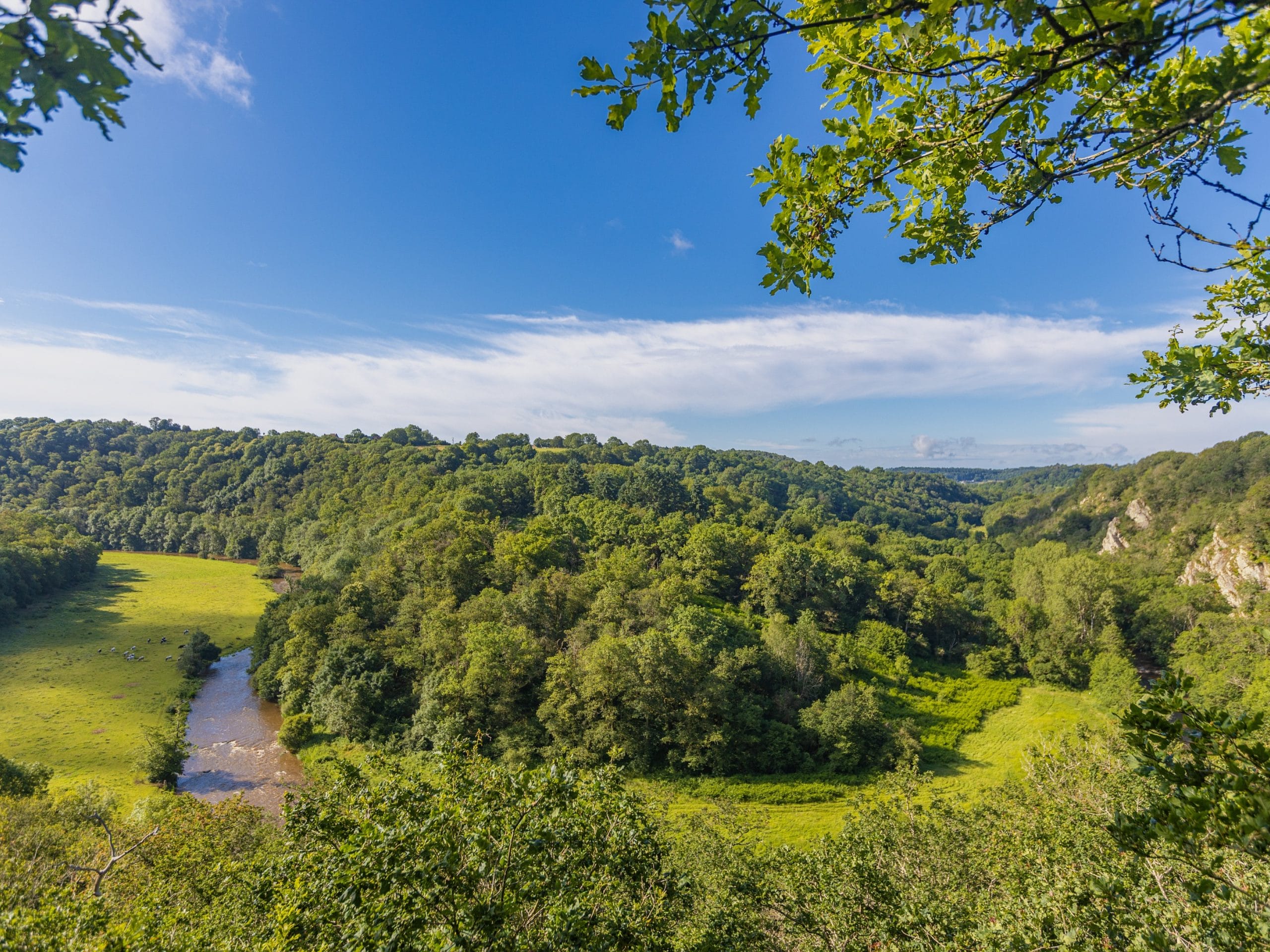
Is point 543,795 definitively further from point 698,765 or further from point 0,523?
point 0,523

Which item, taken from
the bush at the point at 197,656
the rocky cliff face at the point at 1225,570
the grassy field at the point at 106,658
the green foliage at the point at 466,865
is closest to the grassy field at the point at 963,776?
the green foliage at the point at 466,865

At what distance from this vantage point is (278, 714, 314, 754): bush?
29.7 meters

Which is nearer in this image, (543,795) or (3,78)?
(3,78)

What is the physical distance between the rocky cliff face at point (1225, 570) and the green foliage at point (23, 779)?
3306 inches

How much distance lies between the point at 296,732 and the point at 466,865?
31.7m

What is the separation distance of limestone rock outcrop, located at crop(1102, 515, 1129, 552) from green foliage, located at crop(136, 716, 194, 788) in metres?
112

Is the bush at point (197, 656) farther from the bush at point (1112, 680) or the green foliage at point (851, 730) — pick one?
the bush at point (1112, 680)

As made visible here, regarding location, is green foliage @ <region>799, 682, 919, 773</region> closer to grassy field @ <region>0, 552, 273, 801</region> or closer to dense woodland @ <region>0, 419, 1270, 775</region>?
dense woodland @ <region>0, 419, 1270, 775</region>

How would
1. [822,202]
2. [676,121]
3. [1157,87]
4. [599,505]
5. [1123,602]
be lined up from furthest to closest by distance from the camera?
[599,505]
[1123,602]
[822,202]
[676,121]
[1157,87]

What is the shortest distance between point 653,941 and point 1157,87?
10.5m

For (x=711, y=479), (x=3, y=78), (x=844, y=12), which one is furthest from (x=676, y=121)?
(x=711, y=479)

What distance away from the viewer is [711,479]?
12181 cm

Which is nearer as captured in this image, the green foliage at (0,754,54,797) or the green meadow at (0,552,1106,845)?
the green foliage at (0,754,54,797)

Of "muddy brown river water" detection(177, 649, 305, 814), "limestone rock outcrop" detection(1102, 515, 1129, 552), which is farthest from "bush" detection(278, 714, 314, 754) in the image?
"limestone rock outcrop" detection(1102, 515, 1129, 552)
